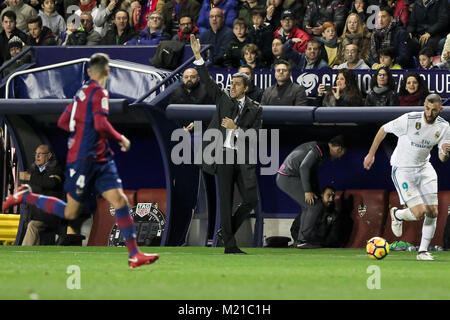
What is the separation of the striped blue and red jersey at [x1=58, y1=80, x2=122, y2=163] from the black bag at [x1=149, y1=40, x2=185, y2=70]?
7223 mm

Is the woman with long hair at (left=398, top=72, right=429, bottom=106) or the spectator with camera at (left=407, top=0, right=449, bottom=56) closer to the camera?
the woman with long hair at (left=398, top=72, right=429, bottom=106)

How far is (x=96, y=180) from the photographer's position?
31.9ft

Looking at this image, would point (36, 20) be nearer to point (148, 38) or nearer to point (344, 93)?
point (148, 38)

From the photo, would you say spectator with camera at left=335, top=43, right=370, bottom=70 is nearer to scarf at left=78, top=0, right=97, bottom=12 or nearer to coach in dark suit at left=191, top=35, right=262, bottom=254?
coach in dark suit at left=191, top=35, right=262, bottom=254

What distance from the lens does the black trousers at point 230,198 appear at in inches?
499

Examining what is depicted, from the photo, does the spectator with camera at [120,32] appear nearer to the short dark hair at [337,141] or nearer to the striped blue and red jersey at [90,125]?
the short dark hair at [337,141]

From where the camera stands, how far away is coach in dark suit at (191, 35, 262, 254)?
12.7 meters

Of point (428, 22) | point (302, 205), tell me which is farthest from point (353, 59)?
point (302, 205)

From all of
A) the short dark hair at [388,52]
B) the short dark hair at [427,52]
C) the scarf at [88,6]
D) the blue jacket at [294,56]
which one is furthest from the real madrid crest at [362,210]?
the scarf at [88,6]

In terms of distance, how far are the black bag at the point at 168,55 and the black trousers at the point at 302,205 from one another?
2.68 m

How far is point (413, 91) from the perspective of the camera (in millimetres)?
15133

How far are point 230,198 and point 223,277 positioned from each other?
3734 mm

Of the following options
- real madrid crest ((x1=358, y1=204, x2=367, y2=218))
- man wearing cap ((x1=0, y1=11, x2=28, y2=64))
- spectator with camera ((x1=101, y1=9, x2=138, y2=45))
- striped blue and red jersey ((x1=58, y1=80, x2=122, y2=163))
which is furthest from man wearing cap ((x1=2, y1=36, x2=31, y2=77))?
striped blue and red jersey ((x1=58, y1=80, x2=122, y2=163))

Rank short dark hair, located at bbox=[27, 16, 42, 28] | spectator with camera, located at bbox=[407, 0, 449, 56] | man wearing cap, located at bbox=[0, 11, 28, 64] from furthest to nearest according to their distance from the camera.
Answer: man wearing cap, located at bbox=[0, 11, 28, 64] → short dark hair, located at bbox=[27, 16, 42, 28] → spectator with camera, located at bbox=[407, 0, 449, 56]
